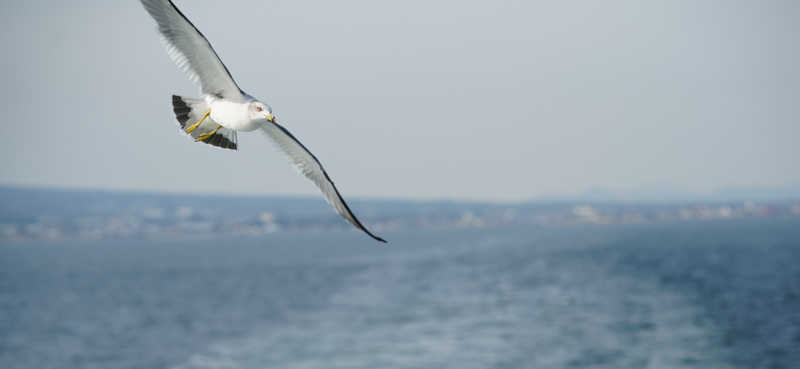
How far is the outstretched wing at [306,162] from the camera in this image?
24.5ft

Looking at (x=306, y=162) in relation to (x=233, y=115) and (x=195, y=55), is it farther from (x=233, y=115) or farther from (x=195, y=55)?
(x=195, y=55)

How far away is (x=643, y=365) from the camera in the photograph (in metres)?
45.8

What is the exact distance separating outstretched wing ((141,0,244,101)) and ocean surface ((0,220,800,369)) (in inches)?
1714

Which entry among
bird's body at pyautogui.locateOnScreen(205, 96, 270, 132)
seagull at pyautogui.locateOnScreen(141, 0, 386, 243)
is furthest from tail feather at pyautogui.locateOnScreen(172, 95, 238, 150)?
bird's body at pyautogui.locateOnScreen(205, 96, 270, 132)

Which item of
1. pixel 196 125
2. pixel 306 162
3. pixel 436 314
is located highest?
pixel 196 125

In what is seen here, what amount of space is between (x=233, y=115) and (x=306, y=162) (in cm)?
170

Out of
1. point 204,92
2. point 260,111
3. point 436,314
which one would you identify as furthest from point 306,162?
point 436,314

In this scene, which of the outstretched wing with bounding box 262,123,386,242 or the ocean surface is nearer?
the outstretched wing with bounding box 262,123,386,242

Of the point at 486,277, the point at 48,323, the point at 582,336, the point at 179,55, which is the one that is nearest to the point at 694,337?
the point at 582,336

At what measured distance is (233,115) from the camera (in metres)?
6.14

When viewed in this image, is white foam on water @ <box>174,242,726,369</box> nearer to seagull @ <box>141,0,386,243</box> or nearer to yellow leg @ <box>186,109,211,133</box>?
seagull @ <box>141,0,386,243</box>

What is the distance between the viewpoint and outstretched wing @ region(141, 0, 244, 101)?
614cm

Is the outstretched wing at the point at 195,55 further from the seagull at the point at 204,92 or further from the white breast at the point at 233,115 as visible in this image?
the white breast at the point at 233,115

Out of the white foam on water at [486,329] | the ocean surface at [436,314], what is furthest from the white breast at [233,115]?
the white foam on water at [486,329]
